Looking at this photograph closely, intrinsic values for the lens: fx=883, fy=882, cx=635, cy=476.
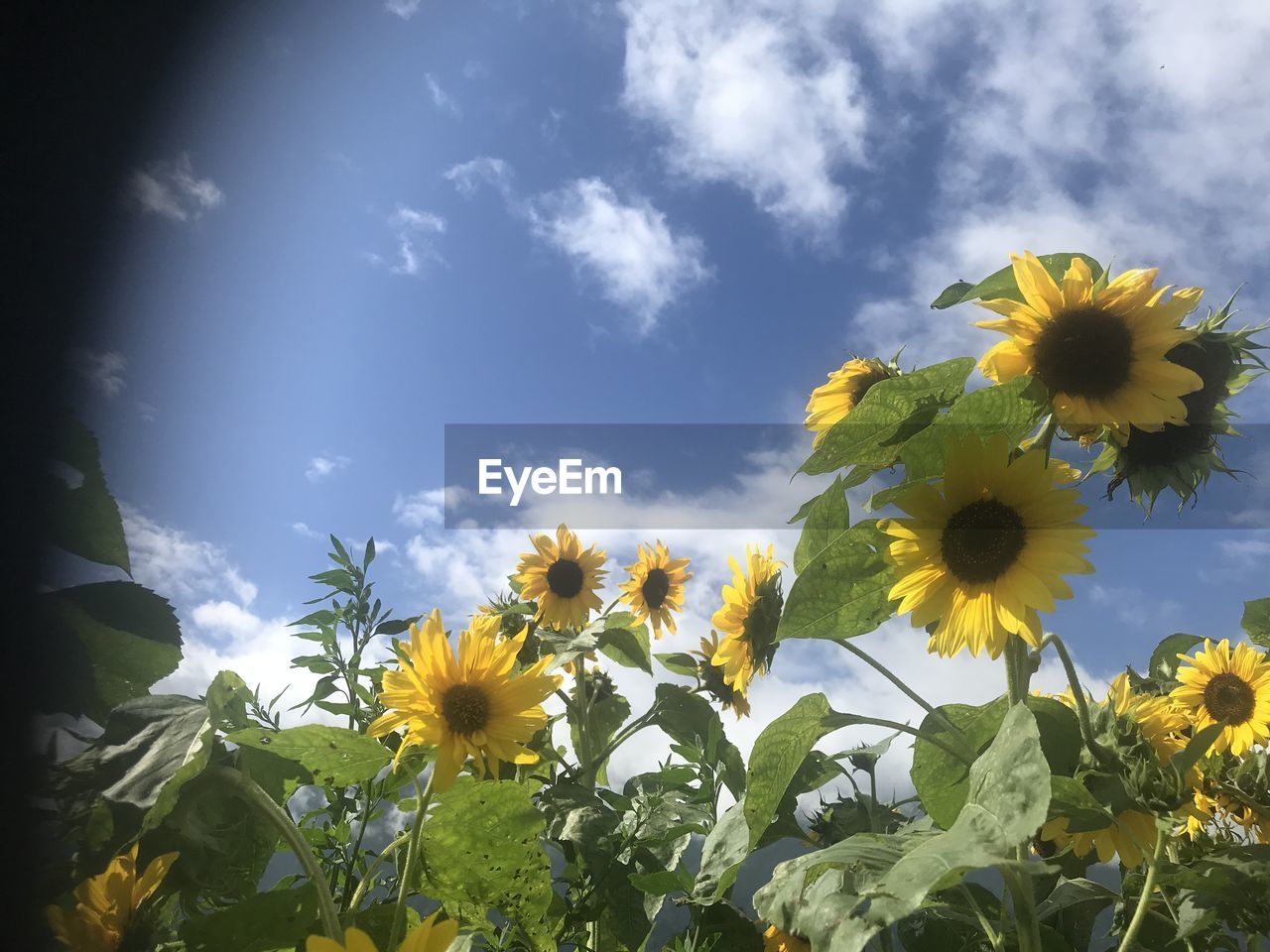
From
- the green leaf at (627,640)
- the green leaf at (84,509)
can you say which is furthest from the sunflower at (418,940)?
the green leaf at (627,640)

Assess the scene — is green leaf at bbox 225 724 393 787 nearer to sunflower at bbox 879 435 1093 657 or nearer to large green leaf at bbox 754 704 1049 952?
large green leaf at bbox 754 704 1049 952

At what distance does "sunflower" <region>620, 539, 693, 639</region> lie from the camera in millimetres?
2119

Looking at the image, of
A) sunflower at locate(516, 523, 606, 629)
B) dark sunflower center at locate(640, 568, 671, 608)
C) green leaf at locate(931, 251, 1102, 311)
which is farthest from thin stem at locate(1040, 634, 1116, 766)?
dark sunflower center at locate(640, 568, 671, 608)

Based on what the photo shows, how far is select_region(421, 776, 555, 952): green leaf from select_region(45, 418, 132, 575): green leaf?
328 millimetres

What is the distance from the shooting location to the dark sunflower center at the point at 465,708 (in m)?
0.83

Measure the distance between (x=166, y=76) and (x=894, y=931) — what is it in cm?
128

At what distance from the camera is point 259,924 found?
636 mm

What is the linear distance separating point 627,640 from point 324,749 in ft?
2.61

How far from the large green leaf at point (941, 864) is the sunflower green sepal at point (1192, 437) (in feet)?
1.03

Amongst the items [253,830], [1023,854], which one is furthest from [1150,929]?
[253,830]

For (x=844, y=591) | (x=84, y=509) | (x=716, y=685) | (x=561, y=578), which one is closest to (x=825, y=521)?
(x=844, y=591)

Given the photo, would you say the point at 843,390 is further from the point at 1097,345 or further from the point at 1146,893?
the point at 1146,893

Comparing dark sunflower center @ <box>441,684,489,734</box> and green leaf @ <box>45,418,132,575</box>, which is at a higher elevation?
green leaf @ <box>45,418,132,575</box>

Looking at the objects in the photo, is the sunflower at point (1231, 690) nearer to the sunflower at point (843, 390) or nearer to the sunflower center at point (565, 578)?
the sunflower at point (843, 390)
